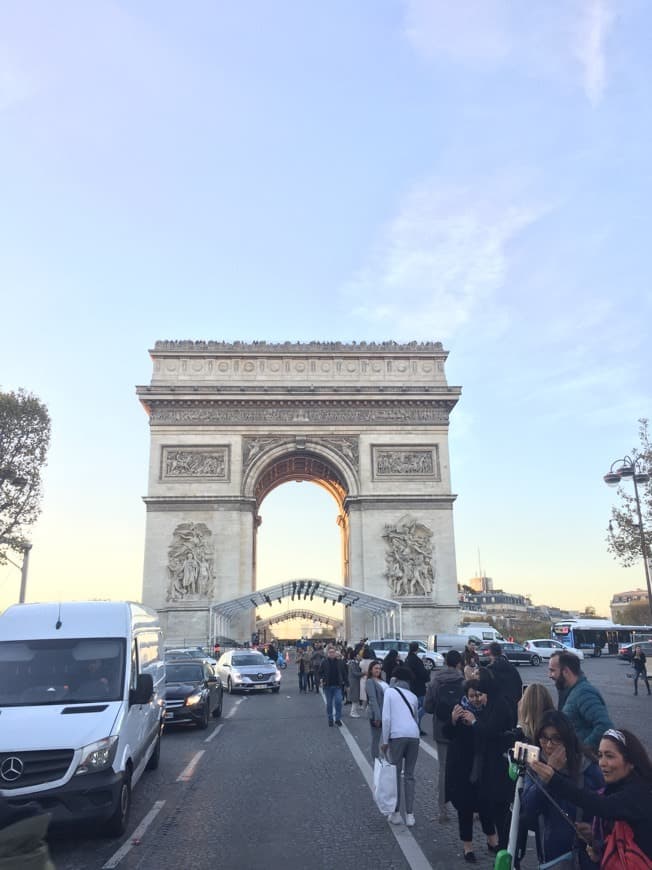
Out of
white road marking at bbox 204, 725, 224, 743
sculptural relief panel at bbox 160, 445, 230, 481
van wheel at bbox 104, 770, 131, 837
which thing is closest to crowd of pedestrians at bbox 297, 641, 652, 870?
van wheel at bbox 104, 770, 131, 837

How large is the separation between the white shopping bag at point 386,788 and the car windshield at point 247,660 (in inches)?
688

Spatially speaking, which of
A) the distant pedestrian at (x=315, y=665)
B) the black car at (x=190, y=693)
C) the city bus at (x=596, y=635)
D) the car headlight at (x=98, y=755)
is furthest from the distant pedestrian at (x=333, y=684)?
the city bus at (x=596, y=635)

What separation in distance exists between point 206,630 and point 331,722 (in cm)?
2165

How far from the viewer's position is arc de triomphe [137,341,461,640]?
37094 mm

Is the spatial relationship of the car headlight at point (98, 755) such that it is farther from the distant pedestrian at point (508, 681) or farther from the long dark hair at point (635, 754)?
the long dark hair at point (635, 754)

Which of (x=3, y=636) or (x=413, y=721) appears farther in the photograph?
(x=3, y=636)

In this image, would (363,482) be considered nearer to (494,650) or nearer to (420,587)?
(420,587)

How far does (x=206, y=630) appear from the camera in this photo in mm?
35750

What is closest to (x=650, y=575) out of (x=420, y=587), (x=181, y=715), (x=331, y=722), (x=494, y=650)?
(x=420, y=587)

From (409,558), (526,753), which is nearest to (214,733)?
(526,753)

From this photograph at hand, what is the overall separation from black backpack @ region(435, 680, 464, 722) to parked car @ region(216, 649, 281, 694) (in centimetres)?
1700

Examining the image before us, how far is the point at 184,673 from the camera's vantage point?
16.0 metres

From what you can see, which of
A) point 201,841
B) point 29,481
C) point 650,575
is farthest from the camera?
point 29,481

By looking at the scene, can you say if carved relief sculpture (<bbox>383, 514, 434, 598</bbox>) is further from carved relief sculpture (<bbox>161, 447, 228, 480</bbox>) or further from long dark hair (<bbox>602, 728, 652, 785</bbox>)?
long dark hair (<bbox>602, 728, 652, 785</bbox>)
